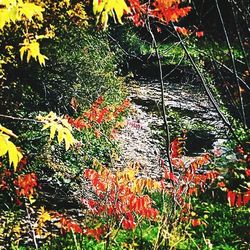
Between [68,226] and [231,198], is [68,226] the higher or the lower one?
the higher one

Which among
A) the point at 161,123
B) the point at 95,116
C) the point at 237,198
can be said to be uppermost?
the point at 95,116

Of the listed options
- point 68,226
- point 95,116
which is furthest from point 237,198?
point 95,116

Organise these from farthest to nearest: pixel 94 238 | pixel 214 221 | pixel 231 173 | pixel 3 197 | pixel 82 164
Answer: pixel 82 164
pixel 231 173
pixel 3 197
pixel 214 221
pixel 94 238

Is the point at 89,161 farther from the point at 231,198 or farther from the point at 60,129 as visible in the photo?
the point at 60,129

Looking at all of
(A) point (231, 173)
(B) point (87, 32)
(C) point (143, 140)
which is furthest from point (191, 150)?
(B) point (87, 32)

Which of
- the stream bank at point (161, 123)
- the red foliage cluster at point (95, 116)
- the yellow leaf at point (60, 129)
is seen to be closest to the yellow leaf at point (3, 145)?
the yellow leaf at point (60, 129)

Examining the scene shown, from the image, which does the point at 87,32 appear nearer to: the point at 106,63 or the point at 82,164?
the point at 106,63

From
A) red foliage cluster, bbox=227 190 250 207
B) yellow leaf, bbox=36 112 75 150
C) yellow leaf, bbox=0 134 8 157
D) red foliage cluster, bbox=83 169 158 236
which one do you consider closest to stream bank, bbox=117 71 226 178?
red foliage cluster, bbox=227 190 250 207

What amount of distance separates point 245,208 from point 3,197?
317cm

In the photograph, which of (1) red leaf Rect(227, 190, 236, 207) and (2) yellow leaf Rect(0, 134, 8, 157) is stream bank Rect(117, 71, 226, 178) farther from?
(2) yellow leaf Rect(0, 134, 8, 157)

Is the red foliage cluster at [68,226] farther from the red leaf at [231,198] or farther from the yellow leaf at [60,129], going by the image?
the yellow leaf at [60,129]

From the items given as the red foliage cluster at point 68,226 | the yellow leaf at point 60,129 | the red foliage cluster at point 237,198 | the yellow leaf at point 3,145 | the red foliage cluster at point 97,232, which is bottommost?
the red foliage cluster at point 237,198

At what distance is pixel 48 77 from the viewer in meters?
7.82

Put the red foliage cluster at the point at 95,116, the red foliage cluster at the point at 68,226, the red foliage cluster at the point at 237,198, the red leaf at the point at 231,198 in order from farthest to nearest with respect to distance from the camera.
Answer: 1. the red foliage cluster at the point at 95,116
2. the red leaf at the point at 231,198
3. the red foliage cluster at the point at 237,198
4. the red foliage cluster at the point at 68,226
